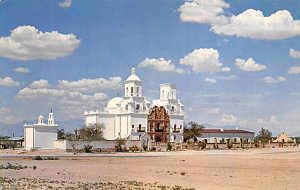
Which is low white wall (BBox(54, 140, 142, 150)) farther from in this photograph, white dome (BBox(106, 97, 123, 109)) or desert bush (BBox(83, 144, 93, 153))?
white dome (BBox(106, 97, 123, 109))

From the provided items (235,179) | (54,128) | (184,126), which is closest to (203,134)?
(184,126)

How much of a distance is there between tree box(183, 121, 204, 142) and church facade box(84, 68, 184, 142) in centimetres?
356

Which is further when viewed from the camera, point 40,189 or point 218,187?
point 218,187

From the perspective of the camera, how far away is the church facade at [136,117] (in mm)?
75375

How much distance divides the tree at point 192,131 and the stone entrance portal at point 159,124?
565cm

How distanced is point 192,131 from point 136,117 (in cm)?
1328

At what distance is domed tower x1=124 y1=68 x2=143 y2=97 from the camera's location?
77.3 metres

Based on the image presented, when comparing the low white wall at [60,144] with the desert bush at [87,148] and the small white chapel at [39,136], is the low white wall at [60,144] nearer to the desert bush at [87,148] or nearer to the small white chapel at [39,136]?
the small white chapel at [39,136]

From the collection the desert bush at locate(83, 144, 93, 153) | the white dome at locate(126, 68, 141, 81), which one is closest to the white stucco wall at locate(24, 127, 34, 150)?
the desert bush at locate(83, 144, 93, 153)

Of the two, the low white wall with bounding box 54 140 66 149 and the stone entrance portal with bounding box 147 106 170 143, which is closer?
the low white wall with bounding box 54 140 66 149

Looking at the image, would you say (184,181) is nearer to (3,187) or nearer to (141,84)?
(3,187)

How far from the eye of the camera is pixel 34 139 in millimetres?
63250

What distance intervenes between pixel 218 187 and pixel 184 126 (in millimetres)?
66463

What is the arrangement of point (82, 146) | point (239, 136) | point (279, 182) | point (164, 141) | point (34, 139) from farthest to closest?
point (239, 136) → point (164, 141) → point (34, 139) → point (82, 146) → point (279, 182)
